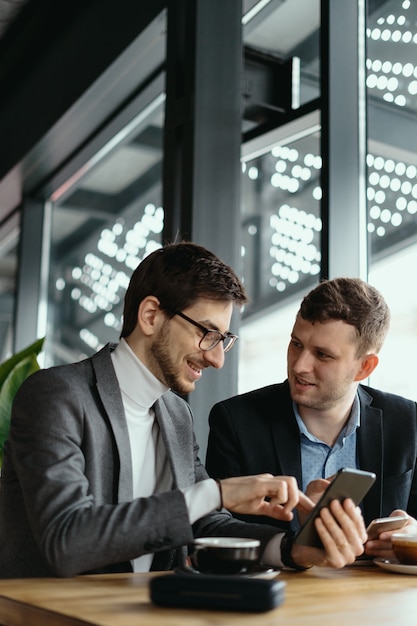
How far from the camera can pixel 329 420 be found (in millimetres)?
2344

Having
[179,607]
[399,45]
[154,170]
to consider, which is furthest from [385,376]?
[154,170]

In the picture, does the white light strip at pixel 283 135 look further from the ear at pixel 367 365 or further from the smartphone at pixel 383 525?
the smartphone at pixel 383 525

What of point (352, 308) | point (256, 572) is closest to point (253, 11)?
point (352, 308)

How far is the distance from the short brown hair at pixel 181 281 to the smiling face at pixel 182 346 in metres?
0.02

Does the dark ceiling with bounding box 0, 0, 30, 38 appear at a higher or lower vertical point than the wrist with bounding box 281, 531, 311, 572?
higher

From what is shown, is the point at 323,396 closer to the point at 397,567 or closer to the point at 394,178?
the point at 397,567

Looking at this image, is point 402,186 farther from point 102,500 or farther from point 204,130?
point 102,500

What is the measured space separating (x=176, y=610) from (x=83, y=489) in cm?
46

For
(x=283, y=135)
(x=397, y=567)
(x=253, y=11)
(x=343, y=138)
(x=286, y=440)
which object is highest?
(x=253, y=11)

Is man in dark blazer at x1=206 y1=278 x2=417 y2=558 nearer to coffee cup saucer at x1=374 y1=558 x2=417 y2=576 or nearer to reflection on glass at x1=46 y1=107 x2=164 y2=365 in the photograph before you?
coffee cup saucer at x1=374 y1=558 x2=417 y2=576

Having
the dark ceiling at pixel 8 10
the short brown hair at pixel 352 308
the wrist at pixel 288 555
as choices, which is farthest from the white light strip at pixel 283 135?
the dark ceiling at pixel 8 10

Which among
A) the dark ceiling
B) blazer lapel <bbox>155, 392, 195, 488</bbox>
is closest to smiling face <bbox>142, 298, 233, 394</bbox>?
blazer lapel <bbox>155, 392, 195, 488</bbox>

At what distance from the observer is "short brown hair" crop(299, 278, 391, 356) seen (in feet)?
7.55

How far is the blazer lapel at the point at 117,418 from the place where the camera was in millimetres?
1771
